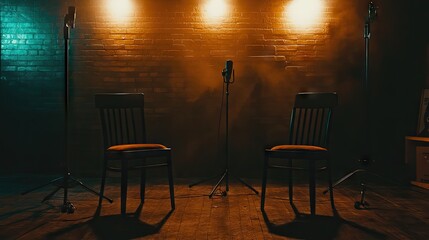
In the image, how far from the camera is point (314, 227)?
10.8ft

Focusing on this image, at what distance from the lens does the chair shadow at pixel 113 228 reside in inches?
120

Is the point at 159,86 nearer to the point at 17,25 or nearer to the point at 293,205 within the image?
the point at 17,25

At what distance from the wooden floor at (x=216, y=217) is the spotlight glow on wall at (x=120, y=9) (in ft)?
7.38

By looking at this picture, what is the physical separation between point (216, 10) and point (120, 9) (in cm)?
119

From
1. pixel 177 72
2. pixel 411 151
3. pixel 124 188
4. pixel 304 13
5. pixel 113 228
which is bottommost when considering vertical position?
pixel 113 228

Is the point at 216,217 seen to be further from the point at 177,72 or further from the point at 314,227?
the point at 177,72

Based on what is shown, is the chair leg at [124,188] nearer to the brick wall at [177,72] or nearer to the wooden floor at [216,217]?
the wooden floor at [216,217]

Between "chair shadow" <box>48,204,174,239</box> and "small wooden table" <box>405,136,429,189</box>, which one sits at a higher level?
"small wooden table" <box>405,136,429,189</box>

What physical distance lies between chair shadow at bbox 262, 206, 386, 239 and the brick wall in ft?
7.49

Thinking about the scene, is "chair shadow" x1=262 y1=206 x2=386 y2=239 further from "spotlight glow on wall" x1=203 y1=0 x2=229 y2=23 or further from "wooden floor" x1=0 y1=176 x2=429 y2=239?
"spotlight glow on wall" x1=203 y1=0 x2=229 y2=23

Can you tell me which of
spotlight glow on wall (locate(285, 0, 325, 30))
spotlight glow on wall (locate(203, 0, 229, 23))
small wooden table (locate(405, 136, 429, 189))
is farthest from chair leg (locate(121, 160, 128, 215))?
small wooden table (locate(405, 136, 429, 189))

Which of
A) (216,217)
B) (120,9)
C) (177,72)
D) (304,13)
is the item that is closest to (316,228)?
(216,217)

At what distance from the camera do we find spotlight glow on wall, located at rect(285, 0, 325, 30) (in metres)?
5.76

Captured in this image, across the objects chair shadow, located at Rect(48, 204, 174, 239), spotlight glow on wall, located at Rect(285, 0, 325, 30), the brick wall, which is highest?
spotlight glow on wall, located at Rect(285, 0, 325, 30)
